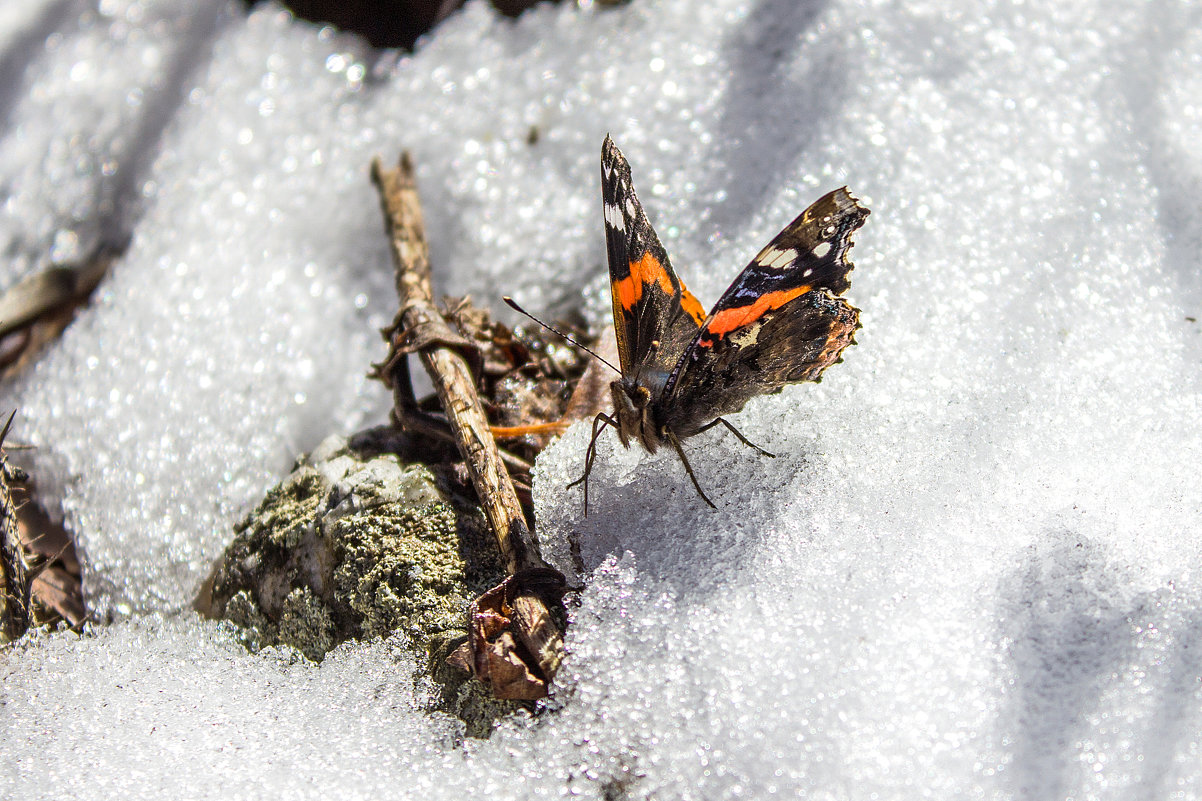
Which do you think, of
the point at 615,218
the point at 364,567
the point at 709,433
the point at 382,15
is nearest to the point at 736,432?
the point at 709,433

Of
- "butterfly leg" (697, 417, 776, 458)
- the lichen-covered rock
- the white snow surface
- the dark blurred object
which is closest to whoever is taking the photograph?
the white snow surface

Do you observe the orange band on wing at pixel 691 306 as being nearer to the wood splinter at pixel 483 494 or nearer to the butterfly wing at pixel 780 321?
the butterfly wing at pixel 780 321

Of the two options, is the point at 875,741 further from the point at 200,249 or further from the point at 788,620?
the point at 200,249

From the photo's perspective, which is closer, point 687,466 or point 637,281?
point 687,466

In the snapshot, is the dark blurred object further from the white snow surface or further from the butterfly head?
the butterfly head

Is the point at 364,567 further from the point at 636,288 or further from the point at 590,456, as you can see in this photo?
the point at 636,288

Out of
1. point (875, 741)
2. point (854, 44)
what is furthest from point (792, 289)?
point (854, 44)

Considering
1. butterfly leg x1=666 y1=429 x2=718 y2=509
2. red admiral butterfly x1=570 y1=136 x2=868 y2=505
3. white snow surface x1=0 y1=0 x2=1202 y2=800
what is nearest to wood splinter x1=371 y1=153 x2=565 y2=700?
white snow surface x1=0 y1=0 x2=1202 y2=800
